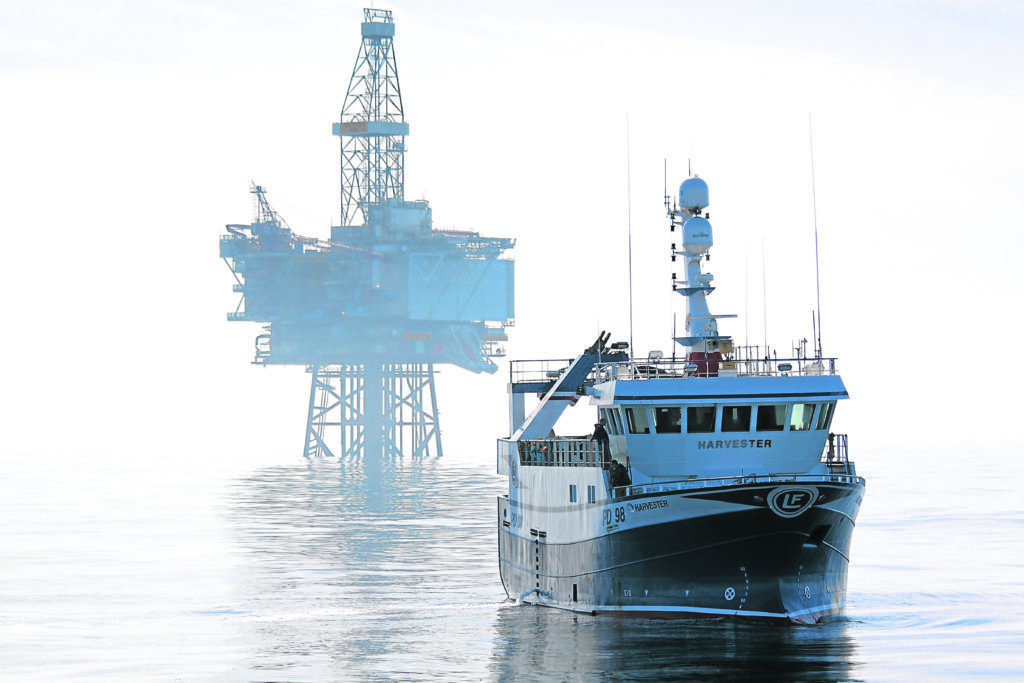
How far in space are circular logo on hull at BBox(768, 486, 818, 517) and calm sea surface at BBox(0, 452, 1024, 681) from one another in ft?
11.3

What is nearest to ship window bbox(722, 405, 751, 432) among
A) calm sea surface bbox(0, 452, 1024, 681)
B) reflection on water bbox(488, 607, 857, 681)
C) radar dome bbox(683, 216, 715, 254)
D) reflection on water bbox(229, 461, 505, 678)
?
reflection on water bbox(488, 607, 857, 681)

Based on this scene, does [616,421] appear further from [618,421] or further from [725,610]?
[725,610]

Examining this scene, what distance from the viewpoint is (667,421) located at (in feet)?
157

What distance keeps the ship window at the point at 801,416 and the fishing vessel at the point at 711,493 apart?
29 mm

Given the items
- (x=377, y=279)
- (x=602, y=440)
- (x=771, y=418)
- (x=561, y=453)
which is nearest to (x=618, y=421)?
(x=602, y=440)

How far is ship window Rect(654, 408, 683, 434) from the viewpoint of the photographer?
4772 centimetres

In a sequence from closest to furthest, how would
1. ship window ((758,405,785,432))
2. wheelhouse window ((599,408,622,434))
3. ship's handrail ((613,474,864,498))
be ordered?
ship's handrail ((613,474,864,498))
ship window ((758,405,785,432))
wheelhouse window ((599,408,622,434))

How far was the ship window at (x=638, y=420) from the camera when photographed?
157 feet

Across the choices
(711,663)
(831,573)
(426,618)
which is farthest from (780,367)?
(426,618)

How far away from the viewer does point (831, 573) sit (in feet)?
157

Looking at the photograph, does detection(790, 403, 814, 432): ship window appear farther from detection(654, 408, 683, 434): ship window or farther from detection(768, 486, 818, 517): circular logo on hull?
detection(768, 486, 818, 517): circular logo on hull

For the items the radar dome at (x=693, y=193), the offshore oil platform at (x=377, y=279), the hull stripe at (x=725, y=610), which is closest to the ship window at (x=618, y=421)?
the hull stripe at (x=725, y=610)

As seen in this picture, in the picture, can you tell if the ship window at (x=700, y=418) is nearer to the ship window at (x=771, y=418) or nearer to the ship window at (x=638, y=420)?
the ship window at (x=638, y=420)

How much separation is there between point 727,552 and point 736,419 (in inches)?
161
